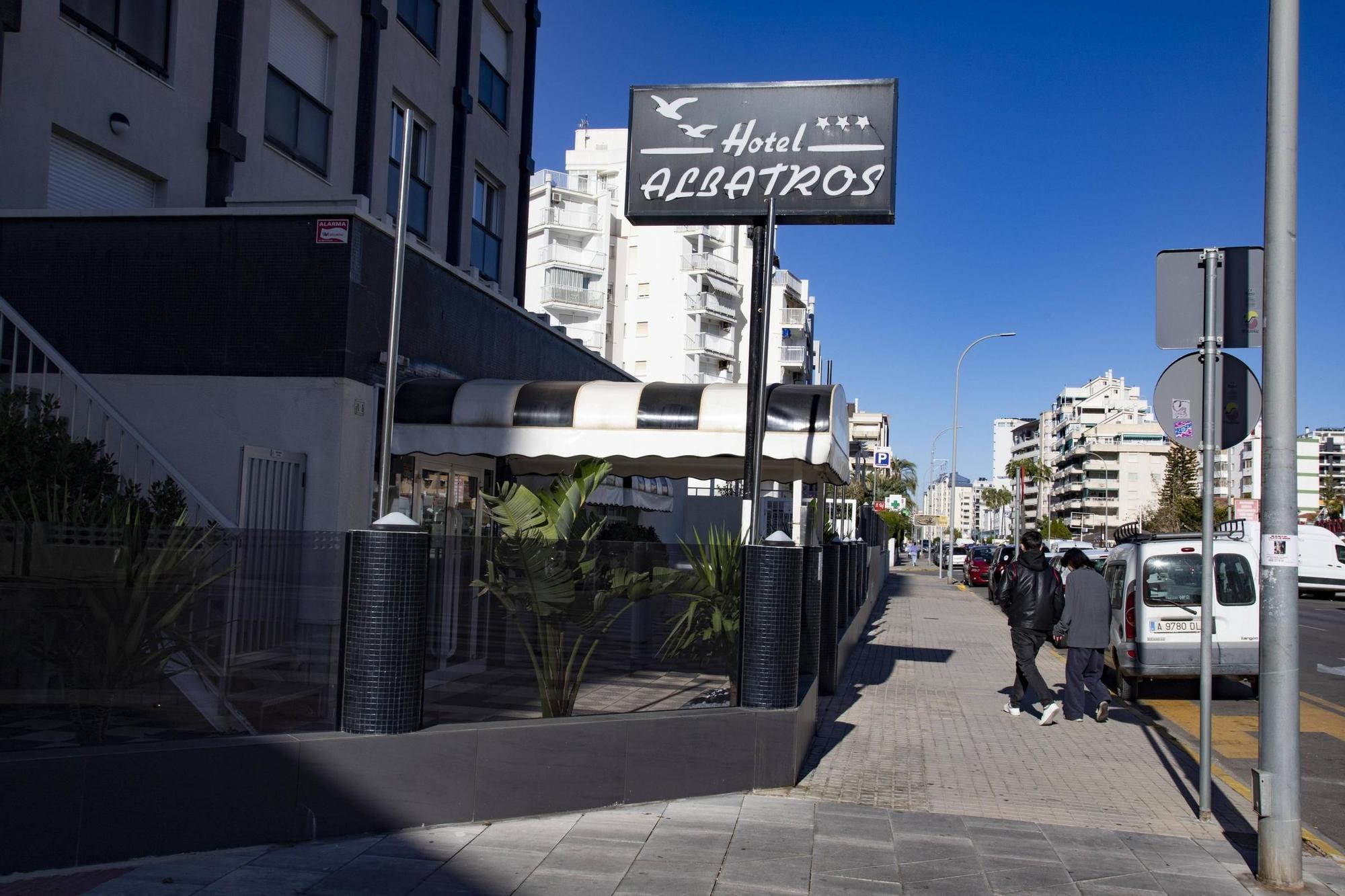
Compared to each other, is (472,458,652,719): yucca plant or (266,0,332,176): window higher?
(266,0,332,176): window

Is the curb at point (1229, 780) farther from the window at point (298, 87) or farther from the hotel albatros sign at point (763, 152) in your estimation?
the window at point (298, 87)

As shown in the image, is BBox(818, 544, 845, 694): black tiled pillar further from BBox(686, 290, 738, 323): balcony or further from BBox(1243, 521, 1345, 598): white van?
BBox(686, 290, 738, 323): balcony

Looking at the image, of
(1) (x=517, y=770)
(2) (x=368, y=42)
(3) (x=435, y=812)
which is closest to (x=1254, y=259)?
(1) (x=517, y=770)

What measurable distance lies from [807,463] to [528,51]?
12.3 meters

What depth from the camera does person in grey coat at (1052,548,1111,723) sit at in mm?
10875

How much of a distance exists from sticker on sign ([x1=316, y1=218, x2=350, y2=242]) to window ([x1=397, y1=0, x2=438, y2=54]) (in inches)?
278

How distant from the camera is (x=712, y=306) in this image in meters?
72.1

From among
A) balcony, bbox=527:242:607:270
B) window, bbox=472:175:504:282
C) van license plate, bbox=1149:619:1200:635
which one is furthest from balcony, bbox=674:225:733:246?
van license plate, bbox=1149:619:1200:635

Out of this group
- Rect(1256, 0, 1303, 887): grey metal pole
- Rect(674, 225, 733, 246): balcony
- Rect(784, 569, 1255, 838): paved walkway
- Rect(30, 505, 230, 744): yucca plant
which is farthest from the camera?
Rect(674, 225, 733, 246): balcony

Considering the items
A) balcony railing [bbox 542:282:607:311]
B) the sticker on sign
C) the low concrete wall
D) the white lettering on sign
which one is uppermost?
balcony railing [bbox 542:282:607:311]

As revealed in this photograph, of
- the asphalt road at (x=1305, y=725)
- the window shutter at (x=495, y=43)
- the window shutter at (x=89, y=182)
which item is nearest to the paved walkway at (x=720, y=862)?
the asphalt road at (x=1305, y=725)

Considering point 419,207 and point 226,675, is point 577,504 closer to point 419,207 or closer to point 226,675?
point 226,675

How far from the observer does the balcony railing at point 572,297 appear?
69312 millimetres

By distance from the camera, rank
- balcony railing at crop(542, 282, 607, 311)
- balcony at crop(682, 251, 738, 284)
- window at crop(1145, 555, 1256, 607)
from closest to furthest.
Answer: window at crop(1145, 555, 1256, 607) < balcony railing at crop(542, 282, 607, 311) < balcony at crop(682, 251, 738, 284)
